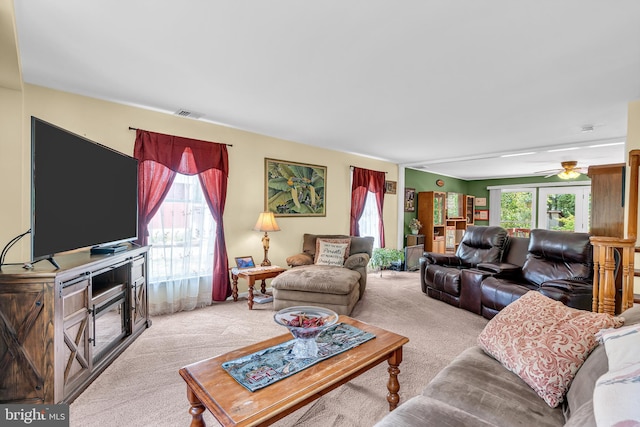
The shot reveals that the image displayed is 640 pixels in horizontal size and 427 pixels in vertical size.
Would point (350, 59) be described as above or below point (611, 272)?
above

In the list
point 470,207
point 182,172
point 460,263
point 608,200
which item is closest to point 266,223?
point 182,172

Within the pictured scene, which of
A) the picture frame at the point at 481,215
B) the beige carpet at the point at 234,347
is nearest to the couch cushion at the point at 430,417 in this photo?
the beige carpet at the point at 234,347

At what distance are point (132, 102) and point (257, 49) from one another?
1.79 m

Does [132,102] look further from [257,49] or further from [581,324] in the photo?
[581,324]

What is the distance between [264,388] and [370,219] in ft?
15.9

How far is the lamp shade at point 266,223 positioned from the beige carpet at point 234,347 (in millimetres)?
955

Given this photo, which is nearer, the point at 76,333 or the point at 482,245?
the point at 76,333

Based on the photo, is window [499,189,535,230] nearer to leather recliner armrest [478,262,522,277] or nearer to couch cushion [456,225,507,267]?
couch cushion [456,225,507,267]

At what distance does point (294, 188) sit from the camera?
15.0 ft

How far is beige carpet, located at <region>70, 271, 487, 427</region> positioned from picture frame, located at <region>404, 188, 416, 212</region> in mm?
2984

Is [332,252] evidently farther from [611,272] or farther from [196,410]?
[196,410]

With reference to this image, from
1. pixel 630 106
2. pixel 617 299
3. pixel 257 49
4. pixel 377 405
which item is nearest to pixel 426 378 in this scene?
pixel 377 405

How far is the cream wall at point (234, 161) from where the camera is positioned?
8.21 feet

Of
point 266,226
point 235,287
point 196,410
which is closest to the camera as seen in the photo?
point 196,410
